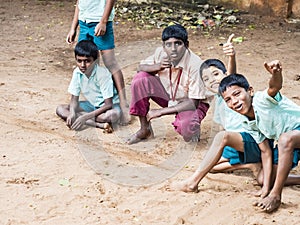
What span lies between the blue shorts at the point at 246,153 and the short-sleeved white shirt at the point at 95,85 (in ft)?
4.45

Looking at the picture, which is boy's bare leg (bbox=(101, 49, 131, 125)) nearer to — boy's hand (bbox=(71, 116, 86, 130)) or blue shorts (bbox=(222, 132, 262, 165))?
boy's hand (bbox=(71, 116, 86, 130))

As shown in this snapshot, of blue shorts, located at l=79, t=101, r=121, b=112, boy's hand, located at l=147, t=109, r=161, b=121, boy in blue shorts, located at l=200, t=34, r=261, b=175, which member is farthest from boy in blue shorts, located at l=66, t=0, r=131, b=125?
boy in blue shorts, located at l=200, t=34, r=261, b=175

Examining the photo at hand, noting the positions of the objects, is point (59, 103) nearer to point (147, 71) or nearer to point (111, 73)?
point (111, 73)

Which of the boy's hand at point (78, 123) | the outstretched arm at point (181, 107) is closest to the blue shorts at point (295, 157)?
the outstretched arm at point (181, 107)

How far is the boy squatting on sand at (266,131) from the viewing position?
11.2 feet

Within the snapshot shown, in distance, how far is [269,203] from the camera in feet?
11.2

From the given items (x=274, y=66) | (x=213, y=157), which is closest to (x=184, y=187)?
(x=213, y=157)

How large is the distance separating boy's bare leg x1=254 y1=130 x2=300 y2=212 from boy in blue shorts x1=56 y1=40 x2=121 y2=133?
5.80ft

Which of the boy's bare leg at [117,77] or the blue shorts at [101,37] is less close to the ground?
the blue shorts at [101,37]

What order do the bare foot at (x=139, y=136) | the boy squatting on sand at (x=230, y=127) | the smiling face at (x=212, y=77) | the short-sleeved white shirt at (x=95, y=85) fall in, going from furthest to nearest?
the short-sleeved white shirt at (x=95, y=85) < the bare foot at (x=139, y=136) < the smiling face at (x=212, y=77) < the boy squatting on sand at (x=230, y=127)

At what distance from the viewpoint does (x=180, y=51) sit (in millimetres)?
4453

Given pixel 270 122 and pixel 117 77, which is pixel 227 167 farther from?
pixel 117 77

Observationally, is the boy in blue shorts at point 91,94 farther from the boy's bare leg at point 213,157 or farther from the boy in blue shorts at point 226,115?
the boy's bare leg at point 213,157

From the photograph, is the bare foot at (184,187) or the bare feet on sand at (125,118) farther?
the bare feet on sand at (125,118)
